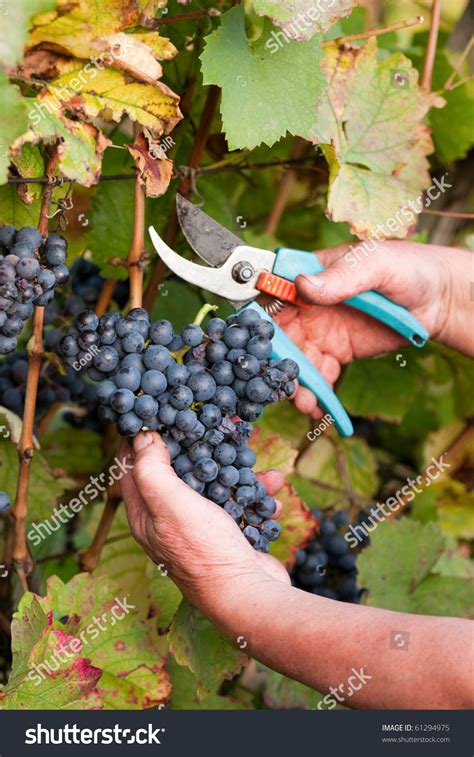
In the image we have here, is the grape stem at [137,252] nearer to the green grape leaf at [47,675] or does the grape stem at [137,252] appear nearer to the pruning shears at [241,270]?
the pruning shears at [241,270]

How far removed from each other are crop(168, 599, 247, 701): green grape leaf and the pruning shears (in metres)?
0.41

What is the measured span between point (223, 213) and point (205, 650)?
85cm

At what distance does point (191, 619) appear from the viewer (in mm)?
1506

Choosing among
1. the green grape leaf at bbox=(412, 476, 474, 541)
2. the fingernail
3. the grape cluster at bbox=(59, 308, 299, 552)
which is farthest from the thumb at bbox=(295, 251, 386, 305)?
the green grape leaf at bbox=(412, 476, 474, 541)

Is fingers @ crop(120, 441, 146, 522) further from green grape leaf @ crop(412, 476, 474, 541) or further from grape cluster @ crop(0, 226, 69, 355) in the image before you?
green grape leaf @ crop(412, 476, 474, 541)

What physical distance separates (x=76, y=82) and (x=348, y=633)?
0.84 meters

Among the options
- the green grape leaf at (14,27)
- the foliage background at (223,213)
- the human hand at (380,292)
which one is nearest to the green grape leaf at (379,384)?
the foliage background at (223,213)

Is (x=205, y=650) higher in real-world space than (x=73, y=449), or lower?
higher

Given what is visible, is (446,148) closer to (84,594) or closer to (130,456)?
(130,456)

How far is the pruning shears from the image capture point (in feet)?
4.85

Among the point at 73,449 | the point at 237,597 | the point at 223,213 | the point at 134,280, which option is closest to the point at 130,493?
the point at 237,597

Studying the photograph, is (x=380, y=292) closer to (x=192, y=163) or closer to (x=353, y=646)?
(x=192, y=163)

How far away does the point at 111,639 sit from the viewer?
4.90 ft

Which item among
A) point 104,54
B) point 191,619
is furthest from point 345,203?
point 191,619
